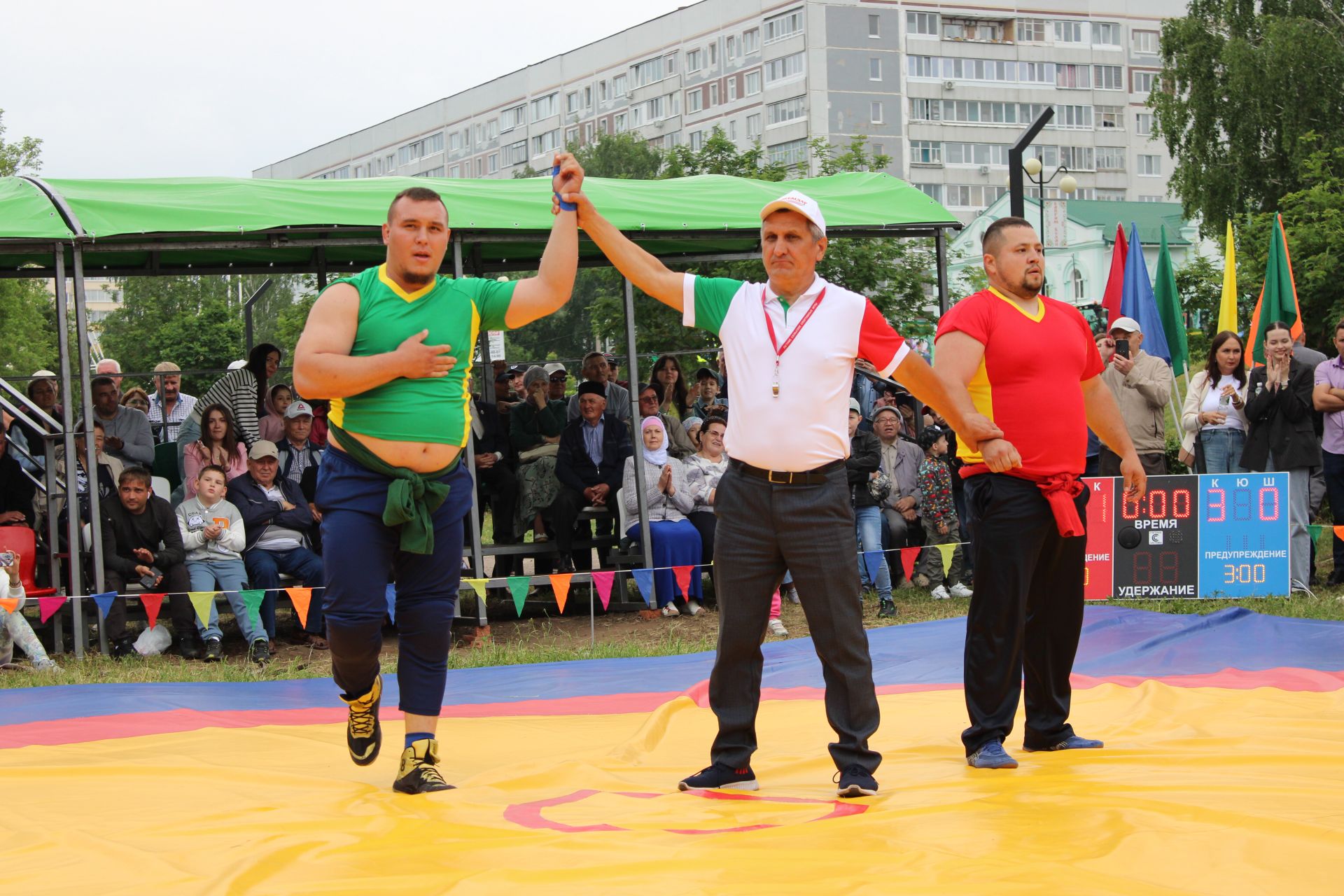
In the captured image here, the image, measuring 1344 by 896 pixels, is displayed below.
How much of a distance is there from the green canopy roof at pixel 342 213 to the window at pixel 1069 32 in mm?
69298

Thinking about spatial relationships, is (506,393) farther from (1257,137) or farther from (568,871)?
(1257,137)

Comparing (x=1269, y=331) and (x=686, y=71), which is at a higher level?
(x=686, y=71)

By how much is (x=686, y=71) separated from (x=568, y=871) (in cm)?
7253

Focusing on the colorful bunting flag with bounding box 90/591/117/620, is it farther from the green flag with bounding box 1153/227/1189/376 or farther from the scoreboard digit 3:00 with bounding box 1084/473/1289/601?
the green flag with bounding box 1153/227/1189/376

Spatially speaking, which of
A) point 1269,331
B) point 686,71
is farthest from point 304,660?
point 686,71

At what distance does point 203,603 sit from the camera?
9.02m

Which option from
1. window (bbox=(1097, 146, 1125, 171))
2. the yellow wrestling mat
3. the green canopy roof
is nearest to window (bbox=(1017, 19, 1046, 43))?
window (bbox=(1097, 146, 1125, 171))

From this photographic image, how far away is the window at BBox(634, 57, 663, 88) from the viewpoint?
74.4 meters

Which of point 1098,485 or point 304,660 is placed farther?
point 1098,485

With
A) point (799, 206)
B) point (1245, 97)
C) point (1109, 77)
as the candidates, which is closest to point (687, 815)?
point (799, 206)

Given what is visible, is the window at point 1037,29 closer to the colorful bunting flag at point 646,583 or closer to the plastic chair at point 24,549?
the colorful bunting flag at point 646,583

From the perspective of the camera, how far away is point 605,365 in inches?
492

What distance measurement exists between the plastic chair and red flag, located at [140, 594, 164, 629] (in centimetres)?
68

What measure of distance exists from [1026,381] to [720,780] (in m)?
1.78
